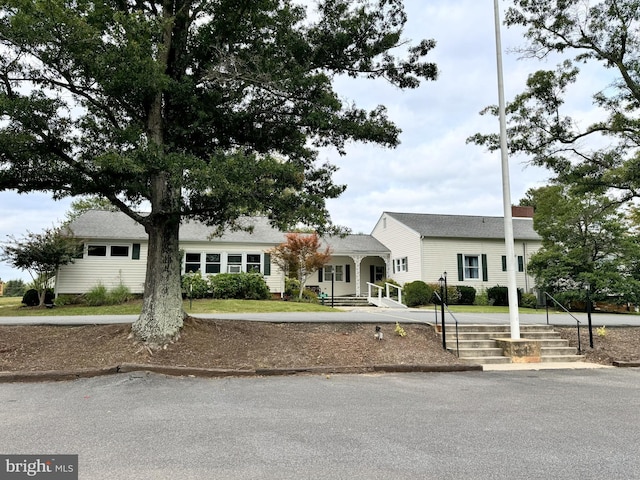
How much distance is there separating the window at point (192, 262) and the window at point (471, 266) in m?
14.4

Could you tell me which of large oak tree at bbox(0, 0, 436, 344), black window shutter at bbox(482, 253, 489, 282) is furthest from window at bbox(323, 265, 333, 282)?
large oak tree at bbox(0, 0, 436, 344)

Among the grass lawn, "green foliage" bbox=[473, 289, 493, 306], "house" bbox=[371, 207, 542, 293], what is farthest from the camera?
"house" bbox=[371, 207, 542, 293]

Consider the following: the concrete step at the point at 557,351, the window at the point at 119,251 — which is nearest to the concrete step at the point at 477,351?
the concrete step at the point at 557,351

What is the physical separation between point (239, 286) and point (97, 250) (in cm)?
730

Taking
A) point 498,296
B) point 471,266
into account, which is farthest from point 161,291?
point 471,266

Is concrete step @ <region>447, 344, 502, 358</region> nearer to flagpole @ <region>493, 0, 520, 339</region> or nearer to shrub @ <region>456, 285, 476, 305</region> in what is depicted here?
flagpole @ <region>493, 0, 520, 339</region>

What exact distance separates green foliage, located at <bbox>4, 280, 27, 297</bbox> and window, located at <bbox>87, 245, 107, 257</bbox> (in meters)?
18.5

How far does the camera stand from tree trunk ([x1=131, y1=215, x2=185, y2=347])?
303 inches

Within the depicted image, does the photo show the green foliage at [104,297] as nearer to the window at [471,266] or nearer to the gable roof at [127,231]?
the gable roof at [127,231]

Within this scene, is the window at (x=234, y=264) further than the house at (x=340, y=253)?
Yes

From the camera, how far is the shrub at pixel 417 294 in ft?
65.6

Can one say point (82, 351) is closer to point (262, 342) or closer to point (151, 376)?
point (151, 376)

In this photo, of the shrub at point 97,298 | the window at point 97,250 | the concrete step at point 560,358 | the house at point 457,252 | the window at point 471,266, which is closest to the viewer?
the concrete step at point 560,358

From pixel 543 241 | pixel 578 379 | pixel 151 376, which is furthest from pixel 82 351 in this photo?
pixel 543 241
